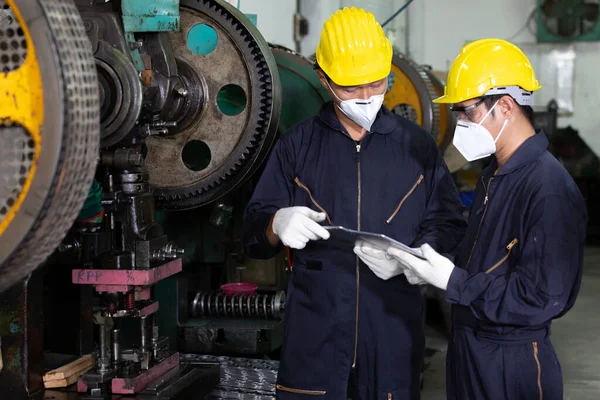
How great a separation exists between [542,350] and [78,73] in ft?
3.39

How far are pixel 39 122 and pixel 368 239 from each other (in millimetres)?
840

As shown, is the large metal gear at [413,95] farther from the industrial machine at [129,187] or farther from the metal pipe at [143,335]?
the metal pipe at [143,335]

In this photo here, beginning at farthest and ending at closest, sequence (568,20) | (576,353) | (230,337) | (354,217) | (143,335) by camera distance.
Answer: (568,20)
(576,353)
(230,337)
(143,335)
(354,217)

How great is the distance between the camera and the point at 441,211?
6.06ft

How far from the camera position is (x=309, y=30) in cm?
464

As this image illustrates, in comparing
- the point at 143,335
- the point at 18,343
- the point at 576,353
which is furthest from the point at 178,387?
the point at 576,353

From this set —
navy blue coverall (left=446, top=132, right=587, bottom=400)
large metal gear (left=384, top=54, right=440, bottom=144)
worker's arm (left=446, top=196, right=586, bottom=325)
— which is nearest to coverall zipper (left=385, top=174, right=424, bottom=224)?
navy blue coverall (left=446, top=132, right=587, bottom=400)

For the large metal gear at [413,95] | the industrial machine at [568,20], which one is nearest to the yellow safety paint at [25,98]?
the large metal gear at [413,95]

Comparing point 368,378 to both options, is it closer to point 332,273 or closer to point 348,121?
point 332,273

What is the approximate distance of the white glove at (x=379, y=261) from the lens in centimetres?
173

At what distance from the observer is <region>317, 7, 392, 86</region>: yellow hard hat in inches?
72.3

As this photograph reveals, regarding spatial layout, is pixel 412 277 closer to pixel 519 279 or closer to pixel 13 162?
pixel 519 279

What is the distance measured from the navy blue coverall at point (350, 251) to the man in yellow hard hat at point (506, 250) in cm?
16

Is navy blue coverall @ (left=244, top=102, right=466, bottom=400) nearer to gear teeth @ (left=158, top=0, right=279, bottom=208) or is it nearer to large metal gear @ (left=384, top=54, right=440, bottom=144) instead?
gear teeth @ (left=158, top=0, right=279, bottom=208)
